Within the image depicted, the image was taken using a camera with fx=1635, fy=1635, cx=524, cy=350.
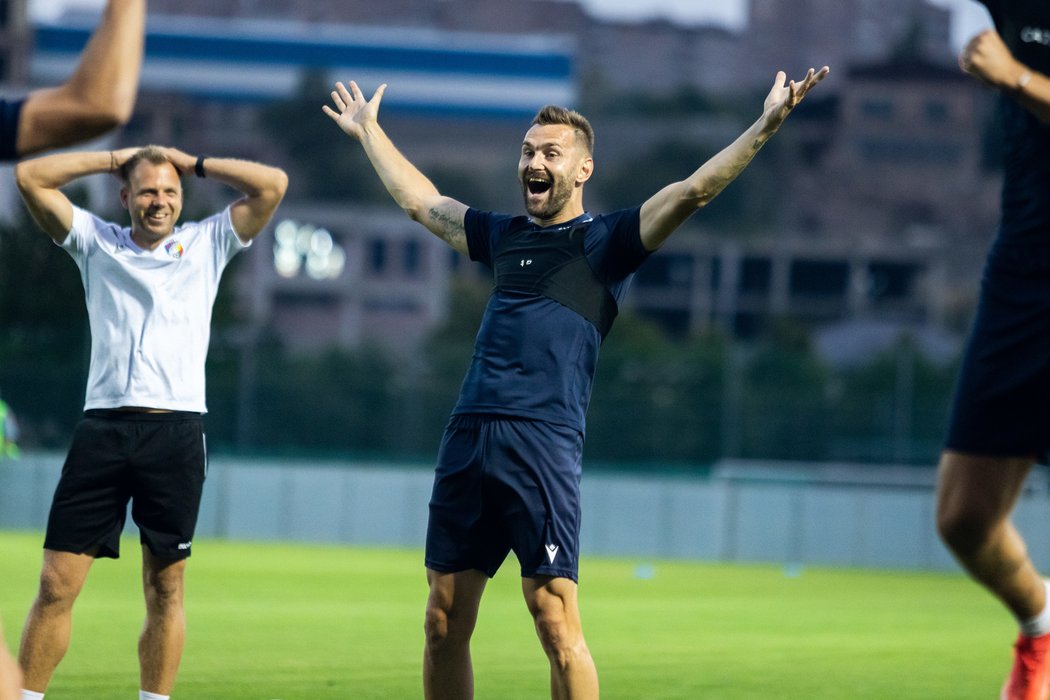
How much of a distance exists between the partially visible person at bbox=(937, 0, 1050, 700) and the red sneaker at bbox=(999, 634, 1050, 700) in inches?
14.7

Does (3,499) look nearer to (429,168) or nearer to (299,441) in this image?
(299,441)

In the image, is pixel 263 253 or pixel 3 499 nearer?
pixel 3 499

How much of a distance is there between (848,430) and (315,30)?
2382 inches

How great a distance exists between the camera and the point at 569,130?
5.97 m

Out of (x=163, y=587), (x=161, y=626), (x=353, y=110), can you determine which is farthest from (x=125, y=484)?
(x=353, y=110)

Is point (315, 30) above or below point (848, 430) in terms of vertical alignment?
Result: above

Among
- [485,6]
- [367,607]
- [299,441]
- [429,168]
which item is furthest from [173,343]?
[485,6]

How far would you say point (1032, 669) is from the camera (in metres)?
5.39

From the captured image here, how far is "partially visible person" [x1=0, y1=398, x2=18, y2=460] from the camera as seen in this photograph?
23.8 metres

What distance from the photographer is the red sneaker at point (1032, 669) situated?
5.38 meters

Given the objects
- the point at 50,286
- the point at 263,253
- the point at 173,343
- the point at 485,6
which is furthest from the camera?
the point at 485,6

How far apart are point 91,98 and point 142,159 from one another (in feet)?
8.79

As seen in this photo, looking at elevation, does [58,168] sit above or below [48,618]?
above

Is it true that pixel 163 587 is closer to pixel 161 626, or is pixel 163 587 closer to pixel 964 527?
pixel 161 626
